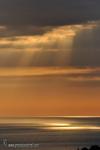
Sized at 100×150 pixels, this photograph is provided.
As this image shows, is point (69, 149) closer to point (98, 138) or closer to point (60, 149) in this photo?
point (60, 149)

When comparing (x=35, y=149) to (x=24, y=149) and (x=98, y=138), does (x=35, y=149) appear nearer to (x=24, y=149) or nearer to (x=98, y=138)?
(x=24, y=149)

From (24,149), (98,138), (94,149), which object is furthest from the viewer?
(98,138)

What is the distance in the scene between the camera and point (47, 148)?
136 m

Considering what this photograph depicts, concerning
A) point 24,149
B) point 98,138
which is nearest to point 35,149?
point 24,149

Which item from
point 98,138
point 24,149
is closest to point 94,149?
point 24,149

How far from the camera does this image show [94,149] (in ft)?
338

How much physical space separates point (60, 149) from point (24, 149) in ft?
24.9

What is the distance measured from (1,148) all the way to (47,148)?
33.2ft

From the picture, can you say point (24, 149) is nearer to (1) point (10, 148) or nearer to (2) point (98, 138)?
(1) point (10, 148)

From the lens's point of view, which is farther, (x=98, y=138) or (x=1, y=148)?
(x=98, y=138)

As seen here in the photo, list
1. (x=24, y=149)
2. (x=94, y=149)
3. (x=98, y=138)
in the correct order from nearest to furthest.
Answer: (x=94, y=149) < (x=24, y=149) < (x=98, y=138)

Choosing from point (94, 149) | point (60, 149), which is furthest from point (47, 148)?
point (94, 149)

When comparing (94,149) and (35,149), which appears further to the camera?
(35,149)

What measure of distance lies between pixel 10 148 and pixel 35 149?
17.9 feet
